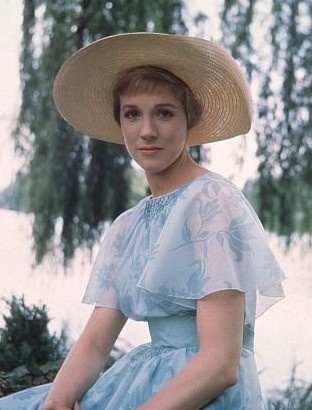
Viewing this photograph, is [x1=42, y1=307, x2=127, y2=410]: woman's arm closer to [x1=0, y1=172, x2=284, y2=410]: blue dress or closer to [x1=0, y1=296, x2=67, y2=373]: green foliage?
[x1=0, y1=172, x2=284, y2=410]: blue dress

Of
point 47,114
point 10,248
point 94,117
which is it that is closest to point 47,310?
point 10,248

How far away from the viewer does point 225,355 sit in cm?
131

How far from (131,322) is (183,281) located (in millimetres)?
1460

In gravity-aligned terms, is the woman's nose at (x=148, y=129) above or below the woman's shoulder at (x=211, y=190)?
above

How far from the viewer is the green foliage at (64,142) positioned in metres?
2.96

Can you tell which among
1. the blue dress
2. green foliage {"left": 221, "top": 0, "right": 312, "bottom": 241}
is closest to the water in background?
green foliage {"left": 221, "top": 0, "right": 312, "bottom": 241}

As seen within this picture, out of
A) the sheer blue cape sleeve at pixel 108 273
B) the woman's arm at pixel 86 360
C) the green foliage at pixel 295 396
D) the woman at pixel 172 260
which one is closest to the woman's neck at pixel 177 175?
the woman at pixel 172 260

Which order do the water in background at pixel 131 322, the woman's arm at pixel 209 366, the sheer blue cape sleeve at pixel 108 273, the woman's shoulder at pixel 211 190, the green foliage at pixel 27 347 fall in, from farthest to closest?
the green foliage at pixel 27 347, the water in background at pixel 131 322, the sheer blue cape sleeve at pixel 108 273, the woman's shoulder at pixel 211 190, the woman's arm at pixel 209 366

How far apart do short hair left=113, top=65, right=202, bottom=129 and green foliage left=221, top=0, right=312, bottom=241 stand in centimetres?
133

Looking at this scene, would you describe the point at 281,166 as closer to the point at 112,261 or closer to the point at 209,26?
the point at 209,26

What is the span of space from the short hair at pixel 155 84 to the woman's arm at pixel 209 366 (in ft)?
1.20

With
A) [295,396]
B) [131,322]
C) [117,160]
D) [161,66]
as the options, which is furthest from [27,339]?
[161,66]

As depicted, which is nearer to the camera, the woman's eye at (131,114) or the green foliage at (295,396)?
the woman's eye at (131,114)

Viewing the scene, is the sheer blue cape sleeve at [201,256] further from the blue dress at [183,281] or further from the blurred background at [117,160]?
the blurred background at [117,160]
